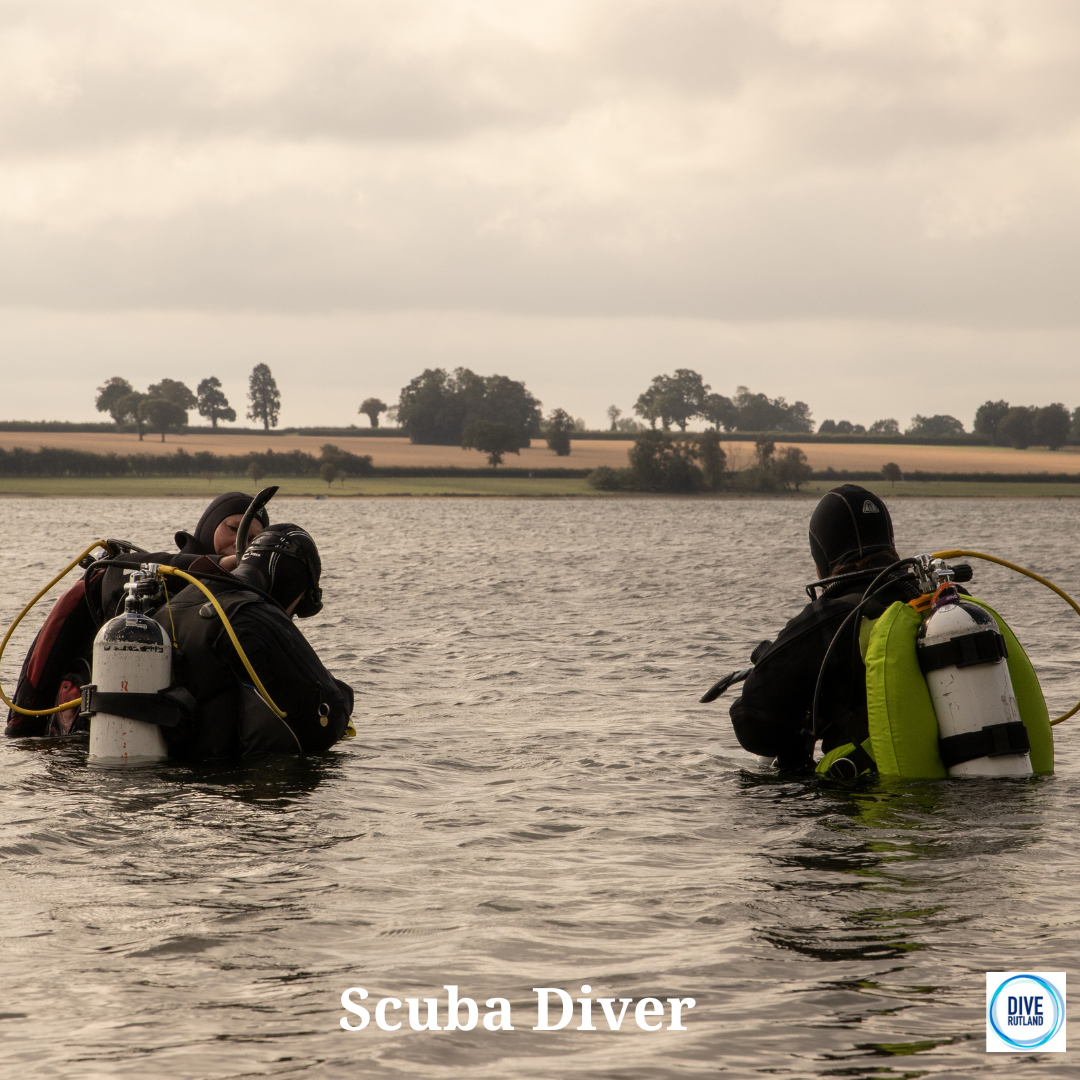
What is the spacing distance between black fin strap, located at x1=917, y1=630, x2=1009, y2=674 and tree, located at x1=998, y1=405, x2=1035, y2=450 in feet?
633

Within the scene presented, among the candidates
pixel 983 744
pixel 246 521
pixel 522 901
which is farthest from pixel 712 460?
pixel 522 901

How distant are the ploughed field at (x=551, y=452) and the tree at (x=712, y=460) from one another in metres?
4.35

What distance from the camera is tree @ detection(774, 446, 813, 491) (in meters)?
153

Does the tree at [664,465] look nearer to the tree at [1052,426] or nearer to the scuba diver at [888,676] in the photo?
the tree at [1052,426]

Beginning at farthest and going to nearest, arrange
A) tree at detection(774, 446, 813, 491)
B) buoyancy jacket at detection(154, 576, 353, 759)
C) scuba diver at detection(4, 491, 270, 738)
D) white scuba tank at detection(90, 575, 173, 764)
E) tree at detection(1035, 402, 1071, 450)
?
tree at detection(1035, 402, 1071, 450) < tree at detection(774, 446, 813, 491) < scuba diver at detection(4, 491, 270, 738) < buoyancy jacket at detection(154, 576, 353, 759) < white scuba tank at detection(90, 575, 173, 764)

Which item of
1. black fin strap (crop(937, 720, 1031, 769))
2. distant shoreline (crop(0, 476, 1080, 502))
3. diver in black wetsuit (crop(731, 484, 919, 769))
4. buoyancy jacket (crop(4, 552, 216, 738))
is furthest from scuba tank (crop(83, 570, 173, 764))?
distant shoreline (crop(0, 476, 1080, 502))

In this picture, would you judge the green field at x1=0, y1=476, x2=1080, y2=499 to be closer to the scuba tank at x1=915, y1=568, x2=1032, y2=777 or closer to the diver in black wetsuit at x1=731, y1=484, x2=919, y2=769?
the diver in black wetsuit at x1=731, y1=484, x2=919, y2=769

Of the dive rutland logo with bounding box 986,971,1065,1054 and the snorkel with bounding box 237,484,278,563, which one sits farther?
the snorkel with bounding box 237,484,278,563

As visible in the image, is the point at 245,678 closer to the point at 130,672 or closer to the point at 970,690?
the point at 130,672

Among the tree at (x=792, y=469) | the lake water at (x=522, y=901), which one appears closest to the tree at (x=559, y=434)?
the tree at (x=792, y=469)

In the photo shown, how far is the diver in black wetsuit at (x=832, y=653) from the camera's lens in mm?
8312

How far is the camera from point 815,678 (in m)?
8.38

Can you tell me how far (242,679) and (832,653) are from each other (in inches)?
157

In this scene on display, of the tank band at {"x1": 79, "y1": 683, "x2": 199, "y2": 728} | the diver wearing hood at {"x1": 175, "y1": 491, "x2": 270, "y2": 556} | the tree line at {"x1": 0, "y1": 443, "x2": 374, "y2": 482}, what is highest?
the tree line at {"x1": 0, "y1": 443, "x2": 374, "y2": 482}
